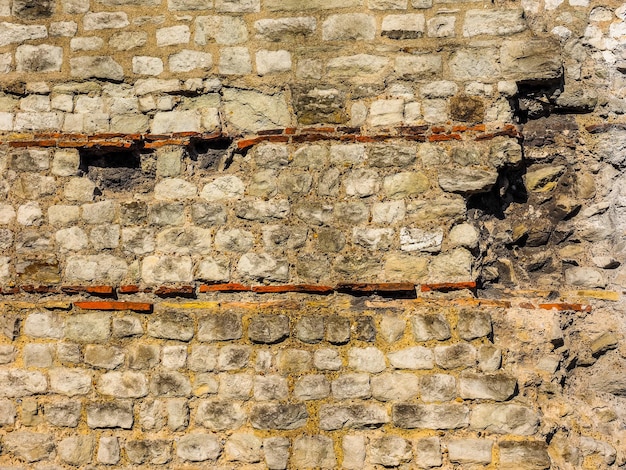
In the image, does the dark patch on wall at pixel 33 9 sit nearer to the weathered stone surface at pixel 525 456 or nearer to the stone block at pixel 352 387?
the stone block at pixel 352 387

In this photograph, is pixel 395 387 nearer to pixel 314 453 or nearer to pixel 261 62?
pixel 314 453

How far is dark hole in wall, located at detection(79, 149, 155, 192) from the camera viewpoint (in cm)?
418

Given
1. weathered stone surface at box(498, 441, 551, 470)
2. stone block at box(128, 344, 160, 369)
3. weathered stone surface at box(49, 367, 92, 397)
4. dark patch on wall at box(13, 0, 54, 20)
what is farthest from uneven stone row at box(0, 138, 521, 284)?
weathered stone surface at box(498, 441, 551, 470)

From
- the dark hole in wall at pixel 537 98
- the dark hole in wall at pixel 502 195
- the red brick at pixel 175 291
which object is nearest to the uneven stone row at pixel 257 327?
the red brick at pixel 175 291

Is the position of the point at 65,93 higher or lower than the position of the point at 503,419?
higher

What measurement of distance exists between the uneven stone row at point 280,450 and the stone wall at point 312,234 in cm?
1

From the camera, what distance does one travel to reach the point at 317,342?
3.89 m

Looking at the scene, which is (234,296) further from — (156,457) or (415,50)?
(415,50)

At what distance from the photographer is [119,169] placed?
13.9 ft

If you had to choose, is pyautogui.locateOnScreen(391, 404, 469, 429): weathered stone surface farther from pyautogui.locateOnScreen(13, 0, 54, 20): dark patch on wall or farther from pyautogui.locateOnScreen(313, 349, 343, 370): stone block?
pyautogui.locateOnScreen(13, 0, 54, 20): dark patch on wall

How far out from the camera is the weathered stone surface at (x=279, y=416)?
3830 millimetres

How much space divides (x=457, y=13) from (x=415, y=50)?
33 cm

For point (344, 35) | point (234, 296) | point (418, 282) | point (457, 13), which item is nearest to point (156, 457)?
point (234, 296)

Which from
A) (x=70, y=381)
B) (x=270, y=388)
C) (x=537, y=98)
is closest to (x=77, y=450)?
(x=70, y=381)
